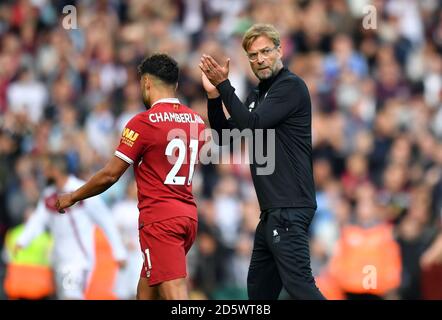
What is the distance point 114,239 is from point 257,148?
10.7 ft

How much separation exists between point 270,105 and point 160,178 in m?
0.93

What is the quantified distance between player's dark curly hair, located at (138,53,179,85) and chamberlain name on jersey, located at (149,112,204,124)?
10.2 inches

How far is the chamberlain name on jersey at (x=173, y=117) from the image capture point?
28.1 ft

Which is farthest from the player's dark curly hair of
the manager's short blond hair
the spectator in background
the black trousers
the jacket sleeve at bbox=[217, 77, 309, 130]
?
the spectator in background

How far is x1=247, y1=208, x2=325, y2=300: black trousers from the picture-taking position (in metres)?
8.38

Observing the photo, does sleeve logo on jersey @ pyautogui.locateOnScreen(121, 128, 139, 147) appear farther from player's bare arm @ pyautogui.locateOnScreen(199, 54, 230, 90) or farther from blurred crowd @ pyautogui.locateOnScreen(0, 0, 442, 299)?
blurred crowd @ pyautogui.locateOnScreen(0, 0, 442, 299)

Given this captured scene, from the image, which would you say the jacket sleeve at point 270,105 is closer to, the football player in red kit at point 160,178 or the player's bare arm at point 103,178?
the football player in red kit at point 160,178

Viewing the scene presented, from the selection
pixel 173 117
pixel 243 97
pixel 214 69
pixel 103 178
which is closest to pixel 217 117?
pixel 173 117

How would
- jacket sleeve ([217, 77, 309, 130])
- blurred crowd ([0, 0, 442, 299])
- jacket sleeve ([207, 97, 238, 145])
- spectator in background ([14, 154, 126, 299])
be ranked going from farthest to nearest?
blurred crowd ([0, 0, 442, 299]) → spectator in background ([14, 154, 126, 299]) → jacket sleeve ([207, 97, 238, 145]) → jacket sleeve ([217, 77, 309, 130])

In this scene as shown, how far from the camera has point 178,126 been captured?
8.63 meters

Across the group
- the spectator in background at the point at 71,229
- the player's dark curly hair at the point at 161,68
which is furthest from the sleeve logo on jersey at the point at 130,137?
the spectator in background at the point at 71,229

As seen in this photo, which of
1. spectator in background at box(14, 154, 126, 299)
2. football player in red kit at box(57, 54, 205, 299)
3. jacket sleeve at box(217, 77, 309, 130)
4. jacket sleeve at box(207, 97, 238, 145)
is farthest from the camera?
spectator in background at box(14, 154, 126, 299)
